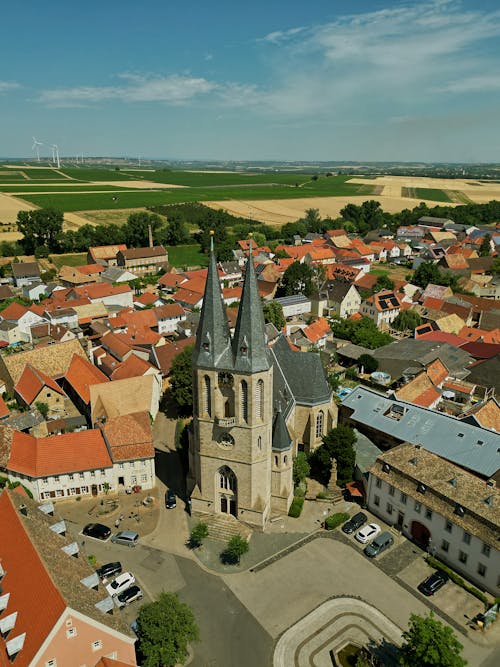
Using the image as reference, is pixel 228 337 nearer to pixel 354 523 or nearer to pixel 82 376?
pixel 354 523

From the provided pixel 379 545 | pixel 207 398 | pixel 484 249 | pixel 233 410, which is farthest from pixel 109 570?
pixel 484 249

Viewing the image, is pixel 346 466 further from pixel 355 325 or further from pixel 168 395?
pixel 355 325

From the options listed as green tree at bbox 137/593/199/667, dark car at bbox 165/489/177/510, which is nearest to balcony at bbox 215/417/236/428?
green tree at bbox 137/593/199/667

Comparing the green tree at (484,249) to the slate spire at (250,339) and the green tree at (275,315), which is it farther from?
the slate spire at (250,339)

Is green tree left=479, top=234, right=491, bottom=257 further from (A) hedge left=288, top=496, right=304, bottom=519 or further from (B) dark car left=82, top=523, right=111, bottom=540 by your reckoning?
(B) dark car left=82, top=523, right=111, bottom=540

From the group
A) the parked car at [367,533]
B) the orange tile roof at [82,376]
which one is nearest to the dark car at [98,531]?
the orange tile roof at [82,376]

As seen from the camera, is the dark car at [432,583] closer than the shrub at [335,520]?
Yes
